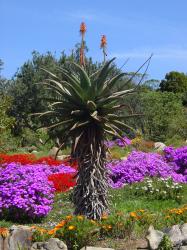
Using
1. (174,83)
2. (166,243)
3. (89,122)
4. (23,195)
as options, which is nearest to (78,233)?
(166,243)

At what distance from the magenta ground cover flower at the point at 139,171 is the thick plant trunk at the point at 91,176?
574cm

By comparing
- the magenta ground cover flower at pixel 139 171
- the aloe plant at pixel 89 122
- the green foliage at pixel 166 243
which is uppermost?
the aloe plant at pixel 89 122

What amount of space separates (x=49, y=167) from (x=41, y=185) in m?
7.04

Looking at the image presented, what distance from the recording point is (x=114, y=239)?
7.61 metres

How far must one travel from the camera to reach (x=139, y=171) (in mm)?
15477

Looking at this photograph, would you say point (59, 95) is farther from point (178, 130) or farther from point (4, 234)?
point (178, 130)

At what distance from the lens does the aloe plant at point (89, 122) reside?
817 cm

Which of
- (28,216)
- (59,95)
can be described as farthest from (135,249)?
(28,216)

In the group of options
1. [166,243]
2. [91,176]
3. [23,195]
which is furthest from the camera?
[23,195]

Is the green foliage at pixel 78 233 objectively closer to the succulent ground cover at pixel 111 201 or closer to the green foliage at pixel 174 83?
the succulent ground cover at pixel 111 201

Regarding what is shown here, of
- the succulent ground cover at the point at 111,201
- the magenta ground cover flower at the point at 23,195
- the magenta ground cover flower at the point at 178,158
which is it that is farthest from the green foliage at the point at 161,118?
the magenta ground cover flower at the point at 23,195

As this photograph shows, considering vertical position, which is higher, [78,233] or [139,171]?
A: [139,171]

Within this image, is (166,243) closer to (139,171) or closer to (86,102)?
(86,102)

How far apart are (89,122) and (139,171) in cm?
748
